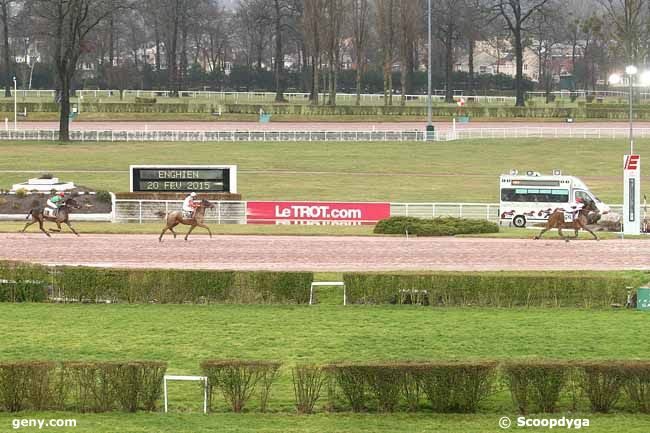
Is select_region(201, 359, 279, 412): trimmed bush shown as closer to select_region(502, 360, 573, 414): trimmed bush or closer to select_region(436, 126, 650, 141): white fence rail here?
select_region(502, 360, 573, 414): trimmed bush

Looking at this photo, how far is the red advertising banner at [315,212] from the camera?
36188 millimetres

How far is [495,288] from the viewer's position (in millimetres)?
22141

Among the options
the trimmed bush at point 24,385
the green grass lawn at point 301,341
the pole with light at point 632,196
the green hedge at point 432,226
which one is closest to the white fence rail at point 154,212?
the green hedge at point 432,226

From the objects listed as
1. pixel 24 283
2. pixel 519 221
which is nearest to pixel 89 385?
pixel 24 283

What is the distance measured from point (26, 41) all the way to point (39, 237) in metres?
82.1

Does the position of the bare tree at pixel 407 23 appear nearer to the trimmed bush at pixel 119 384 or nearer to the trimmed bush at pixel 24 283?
the trimmed bush at pixel 24 283

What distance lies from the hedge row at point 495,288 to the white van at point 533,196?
50.3ft

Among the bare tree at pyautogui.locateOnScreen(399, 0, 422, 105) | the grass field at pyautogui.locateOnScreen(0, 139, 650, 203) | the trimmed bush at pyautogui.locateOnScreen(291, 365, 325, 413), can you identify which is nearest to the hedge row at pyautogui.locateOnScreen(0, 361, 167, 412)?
the trimmed bush at pyautogui.locateOnScreen(291, 365, 325, 413)

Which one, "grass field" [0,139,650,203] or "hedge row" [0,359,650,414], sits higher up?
"grass field" [0,139,650,203]

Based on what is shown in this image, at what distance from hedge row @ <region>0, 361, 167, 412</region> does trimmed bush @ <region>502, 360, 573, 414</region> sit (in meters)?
4.19

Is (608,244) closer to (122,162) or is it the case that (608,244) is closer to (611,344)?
(611,344)

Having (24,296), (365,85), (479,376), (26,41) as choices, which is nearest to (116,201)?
(24,296)

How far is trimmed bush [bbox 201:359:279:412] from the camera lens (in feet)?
49.3

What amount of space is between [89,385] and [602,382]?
610 centimetres
